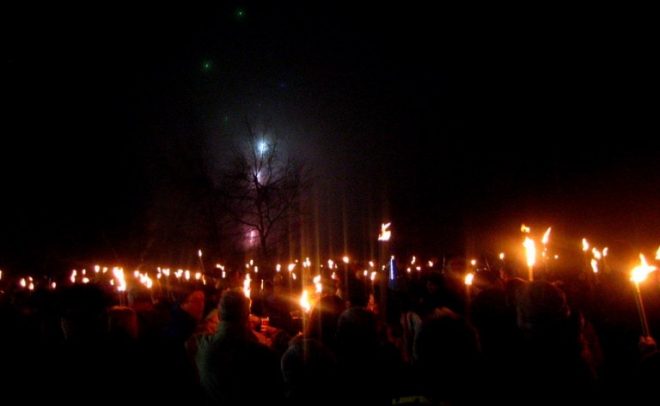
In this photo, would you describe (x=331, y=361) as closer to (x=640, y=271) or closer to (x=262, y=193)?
(x=640, y=271)

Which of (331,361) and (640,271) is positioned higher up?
(640,271)

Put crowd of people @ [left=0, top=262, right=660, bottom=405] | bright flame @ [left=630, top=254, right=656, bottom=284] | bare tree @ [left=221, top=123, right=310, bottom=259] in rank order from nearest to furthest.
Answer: crowd of people @ [left=0, top=262, right=660, bottom=405], bright flame @ [left=630, top=254, right=656, bottom=284], bare tree @ [left=221, top=123, right=310, bottom=259]

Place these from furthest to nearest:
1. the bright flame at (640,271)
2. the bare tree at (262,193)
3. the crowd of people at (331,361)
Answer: the bare tree at (262,193) < the bright flame at (640,271) < the crowd of people at (331,361)

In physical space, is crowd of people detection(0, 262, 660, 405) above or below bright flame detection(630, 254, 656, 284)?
below

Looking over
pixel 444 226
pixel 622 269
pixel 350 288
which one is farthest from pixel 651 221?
pixel 350 288

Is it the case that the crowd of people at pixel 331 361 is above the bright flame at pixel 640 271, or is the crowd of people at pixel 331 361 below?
below

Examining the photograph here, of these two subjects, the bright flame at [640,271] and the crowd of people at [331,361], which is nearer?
the crowd of people at [331,361]

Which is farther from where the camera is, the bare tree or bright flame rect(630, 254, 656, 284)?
the bare tree

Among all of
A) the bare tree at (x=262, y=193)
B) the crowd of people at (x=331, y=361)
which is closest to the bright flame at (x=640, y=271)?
the crowd of people at (x=331, y=361)

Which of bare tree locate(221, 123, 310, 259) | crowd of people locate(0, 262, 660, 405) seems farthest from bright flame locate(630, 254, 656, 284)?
bare tree locate(221, 123, 310, 259)

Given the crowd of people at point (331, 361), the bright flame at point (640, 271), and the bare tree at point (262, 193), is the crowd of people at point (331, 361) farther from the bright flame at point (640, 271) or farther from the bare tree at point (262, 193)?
the bare tree at point (262, 193)

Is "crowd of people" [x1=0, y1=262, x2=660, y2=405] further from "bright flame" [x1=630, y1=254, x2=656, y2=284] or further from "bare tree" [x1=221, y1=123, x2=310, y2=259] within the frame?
"bare tree" [x1=221, y1=123, x2=310, y2=259]

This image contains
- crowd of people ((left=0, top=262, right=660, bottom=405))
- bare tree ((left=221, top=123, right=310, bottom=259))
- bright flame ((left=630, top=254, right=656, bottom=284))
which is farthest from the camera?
bare tree ((left=221, top=123, right=310, bottom=259))

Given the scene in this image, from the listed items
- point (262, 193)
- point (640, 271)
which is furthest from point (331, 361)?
point (262, 193)
